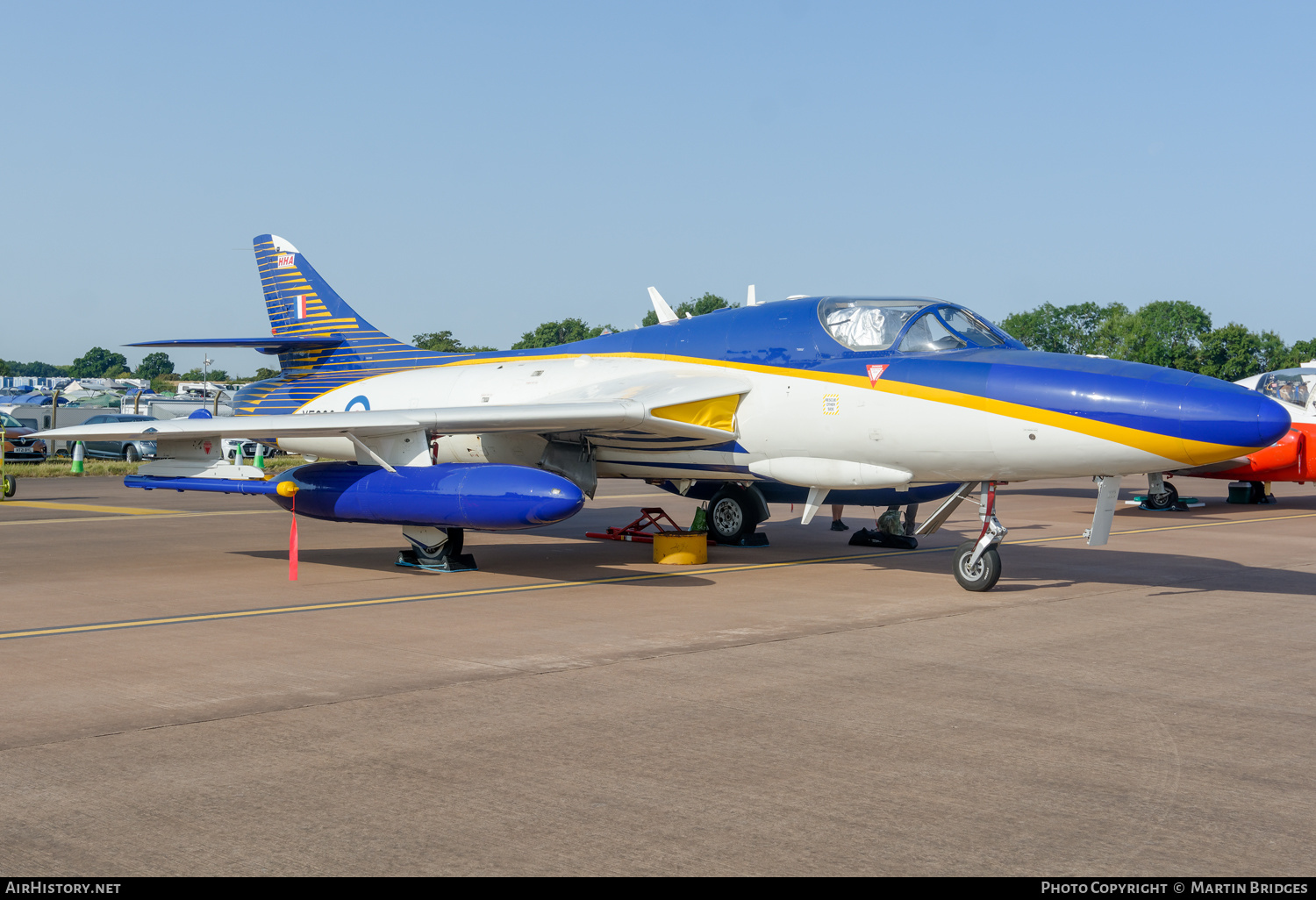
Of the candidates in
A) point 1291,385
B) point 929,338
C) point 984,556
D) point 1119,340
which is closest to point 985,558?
point 984,556

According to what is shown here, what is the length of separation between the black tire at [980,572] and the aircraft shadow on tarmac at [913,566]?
35 cm

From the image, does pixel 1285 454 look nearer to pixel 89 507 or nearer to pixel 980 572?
pixel 980 572

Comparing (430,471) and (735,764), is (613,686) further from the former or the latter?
(430,471)

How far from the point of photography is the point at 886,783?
16.4ft

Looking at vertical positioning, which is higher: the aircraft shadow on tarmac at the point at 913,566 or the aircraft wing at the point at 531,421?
the aircraft wing at the point at 531,421

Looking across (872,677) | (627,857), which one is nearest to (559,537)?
(872,677)

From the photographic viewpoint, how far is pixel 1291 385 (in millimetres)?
22641

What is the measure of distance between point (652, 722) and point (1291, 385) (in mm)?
20858

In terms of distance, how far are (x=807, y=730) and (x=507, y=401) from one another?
8526mm

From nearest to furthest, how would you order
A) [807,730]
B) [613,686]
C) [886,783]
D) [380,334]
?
[886,783] < [807,730] < [613,686] < [380,334]

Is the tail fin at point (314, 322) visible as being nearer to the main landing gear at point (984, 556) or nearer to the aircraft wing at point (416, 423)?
the aircraft wing at point (416, 423)

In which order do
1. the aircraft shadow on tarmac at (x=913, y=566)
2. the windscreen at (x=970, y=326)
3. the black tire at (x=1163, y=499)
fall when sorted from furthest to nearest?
1. the black tire at (x=1163, y=499)
2. the aircraft shadow on tarmac at (x=913, y=566)
3. the windscreen at (x=970, y=326)

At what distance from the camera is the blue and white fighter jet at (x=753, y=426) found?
983 centimetres

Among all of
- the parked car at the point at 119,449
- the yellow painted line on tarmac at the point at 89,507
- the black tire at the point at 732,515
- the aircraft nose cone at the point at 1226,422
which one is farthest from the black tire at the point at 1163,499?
the parked car at the point at 119,449
